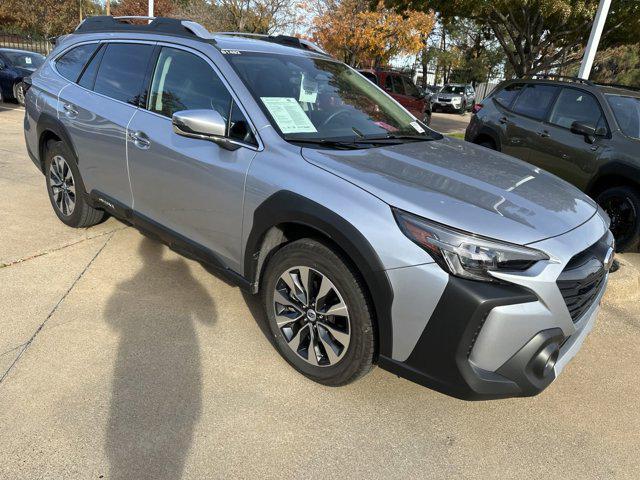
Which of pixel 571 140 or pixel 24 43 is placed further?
pixel 24 43

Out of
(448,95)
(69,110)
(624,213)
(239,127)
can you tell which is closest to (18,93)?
(69,110)

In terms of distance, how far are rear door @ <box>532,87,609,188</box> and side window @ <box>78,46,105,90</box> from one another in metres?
4.92

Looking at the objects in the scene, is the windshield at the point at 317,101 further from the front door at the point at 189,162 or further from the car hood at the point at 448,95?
the car hood at the point at 448,95

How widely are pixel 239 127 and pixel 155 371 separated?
1462 mm

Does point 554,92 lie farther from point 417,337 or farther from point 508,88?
point 417,337

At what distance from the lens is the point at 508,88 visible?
283 inches

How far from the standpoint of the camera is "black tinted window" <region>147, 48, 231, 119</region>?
9.97 feet

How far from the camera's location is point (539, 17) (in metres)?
12.9

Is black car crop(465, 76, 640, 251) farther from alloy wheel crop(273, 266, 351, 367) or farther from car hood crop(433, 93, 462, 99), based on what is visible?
car hood crop(433, 93, 462, 99)

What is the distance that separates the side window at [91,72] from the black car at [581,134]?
493cm

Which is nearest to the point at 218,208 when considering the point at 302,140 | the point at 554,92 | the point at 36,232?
the point at 302,140

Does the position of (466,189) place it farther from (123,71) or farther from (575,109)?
(575,109)

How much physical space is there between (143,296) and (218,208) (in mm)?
1087

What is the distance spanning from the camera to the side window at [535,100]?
6.36m
